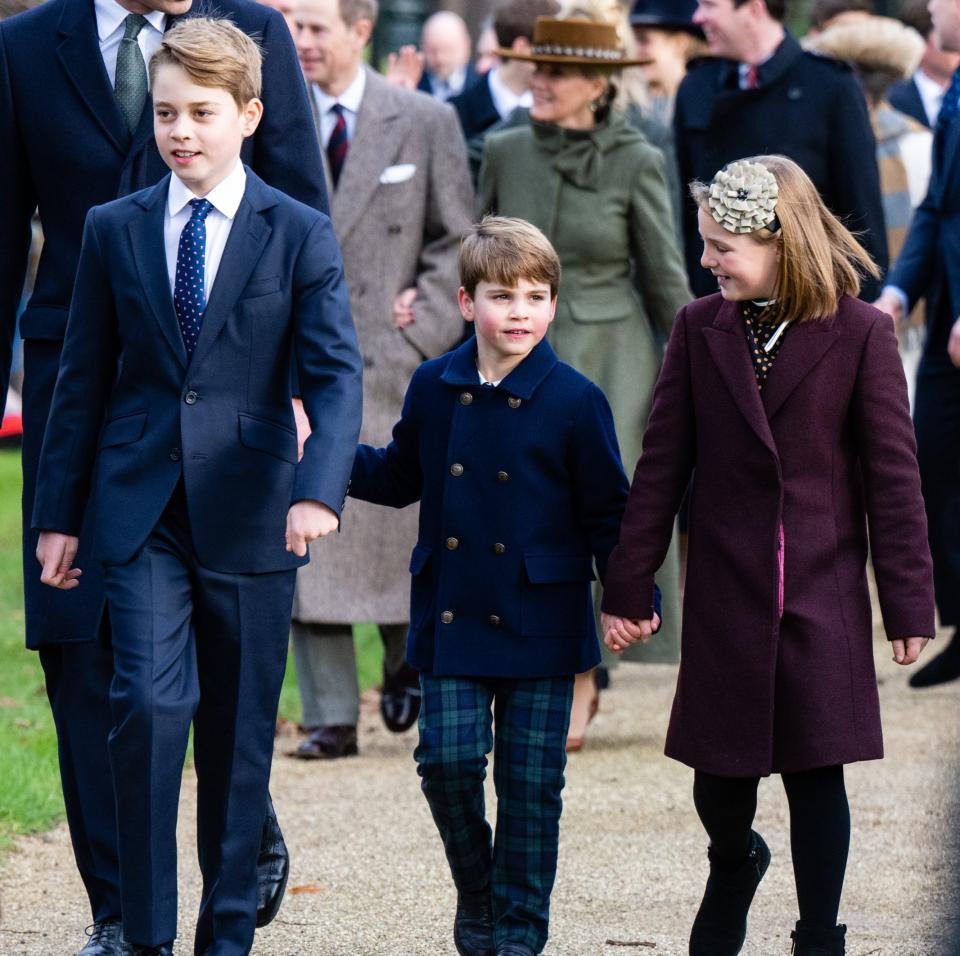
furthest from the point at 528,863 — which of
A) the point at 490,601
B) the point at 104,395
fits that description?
the point at 104,395

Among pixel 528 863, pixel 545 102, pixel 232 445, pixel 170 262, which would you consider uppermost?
pixel 545 102

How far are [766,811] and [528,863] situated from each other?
73.8 inches

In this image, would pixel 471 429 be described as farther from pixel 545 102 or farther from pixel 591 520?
pixel 545 102

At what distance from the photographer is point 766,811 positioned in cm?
Answer: 603

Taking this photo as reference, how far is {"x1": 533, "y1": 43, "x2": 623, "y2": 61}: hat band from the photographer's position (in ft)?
22.2

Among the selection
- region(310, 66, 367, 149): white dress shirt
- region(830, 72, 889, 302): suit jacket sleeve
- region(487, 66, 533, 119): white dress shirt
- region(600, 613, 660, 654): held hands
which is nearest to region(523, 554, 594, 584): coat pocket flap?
region(600, 613, 660, 654): held hands

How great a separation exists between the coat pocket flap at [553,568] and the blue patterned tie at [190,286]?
823 mm

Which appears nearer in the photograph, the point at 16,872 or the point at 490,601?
the point at 490,601

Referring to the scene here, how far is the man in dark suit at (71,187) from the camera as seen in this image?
4371 mm

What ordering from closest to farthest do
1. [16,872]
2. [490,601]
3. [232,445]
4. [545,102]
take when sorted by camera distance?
[232,445] < [490,601] < [16,872] < [545,102]

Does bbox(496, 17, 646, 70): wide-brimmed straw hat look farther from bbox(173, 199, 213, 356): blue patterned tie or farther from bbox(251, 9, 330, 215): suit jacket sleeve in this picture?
bbox(173, 199, 213, 356): blue patterned tie

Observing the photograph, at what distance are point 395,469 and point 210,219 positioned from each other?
0.76 meters

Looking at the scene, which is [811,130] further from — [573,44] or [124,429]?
[124,429]

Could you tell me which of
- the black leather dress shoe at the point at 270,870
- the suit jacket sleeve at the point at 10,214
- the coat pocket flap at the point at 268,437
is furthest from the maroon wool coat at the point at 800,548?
the suit jacket sleeve at the point at 10,214
